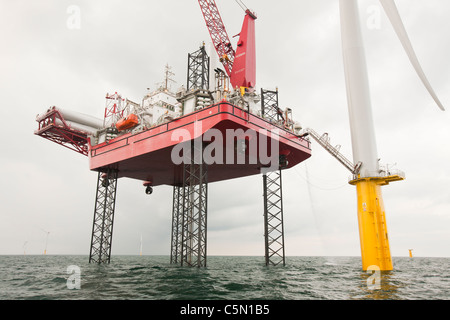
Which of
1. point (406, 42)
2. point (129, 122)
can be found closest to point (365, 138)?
point (406, 42)

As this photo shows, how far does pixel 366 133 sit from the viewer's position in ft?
57.5

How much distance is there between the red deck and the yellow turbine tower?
4.66 m

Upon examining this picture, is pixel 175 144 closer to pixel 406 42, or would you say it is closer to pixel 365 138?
pixel 365 138

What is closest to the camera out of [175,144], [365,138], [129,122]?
[365,138]

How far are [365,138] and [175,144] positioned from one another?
11.1 m

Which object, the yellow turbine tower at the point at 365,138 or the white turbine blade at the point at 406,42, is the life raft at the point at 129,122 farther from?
the white turbine blade at the point at 406,42

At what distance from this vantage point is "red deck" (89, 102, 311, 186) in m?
17.2

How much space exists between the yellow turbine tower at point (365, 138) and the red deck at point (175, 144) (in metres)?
4.66

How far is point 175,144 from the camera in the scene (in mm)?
18562

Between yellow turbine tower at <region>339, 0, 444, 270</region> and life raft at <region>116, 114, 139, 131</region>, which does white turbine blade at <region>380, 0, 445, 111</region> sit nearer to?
yellow turbine tower at <region>339, 0, 444, 270</region>

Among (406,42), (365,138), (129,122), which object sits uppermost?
(406,42)
